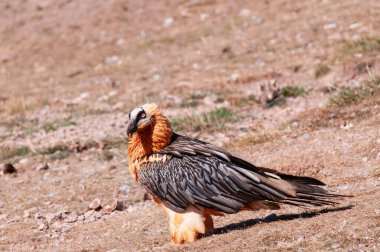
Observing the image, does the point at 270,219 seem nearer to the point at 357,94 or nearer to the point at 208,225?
the point at 208,225

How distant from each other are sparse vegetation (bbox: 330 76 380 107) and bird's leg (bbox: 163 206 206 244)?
215 inches

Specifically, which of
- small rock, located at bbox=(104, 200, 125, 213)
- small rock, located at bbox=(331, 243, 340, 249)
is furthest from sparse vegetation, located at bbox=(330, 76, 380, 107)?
small rock, located at bbox=(331, 243, 340, 249)

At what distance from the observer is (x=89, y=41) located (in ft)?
78.7

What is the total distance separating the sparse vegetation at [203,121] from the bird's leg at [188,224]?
5.73 metres

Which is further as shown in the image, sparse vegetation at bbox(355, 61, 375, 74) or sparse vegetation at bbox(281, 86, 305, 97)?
sparse vegetation at bbox(281, 86, 305, 97)

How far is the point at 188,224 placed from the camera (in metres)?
8.42

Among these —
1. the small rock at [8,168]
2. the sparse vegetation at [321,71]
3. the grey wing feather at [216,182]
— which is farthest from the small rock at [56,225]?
the sparse vegetation at [321,71]

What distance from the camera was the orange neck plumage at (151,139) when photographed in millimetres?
8773

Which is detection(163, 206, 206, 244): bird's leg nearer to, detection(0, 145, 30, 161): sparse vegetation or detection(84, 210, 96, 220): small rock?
detection(84, 210, 96, 220): small rock

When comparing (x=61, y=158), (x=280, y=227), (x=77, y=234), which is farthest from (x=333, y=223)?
(x=61, y=158)

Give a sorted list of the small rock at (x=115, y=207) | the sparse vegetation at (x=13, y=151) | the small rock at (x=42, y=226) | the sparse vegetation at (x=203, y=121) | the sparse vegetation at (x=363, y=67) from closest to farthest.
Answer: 1. the small rock at (x=42, y=226)
2. the small rock at (x=115, y=207)
3. the sparse vegetation at (x=203, y=121)
4. the sparse vegetation at (x=13, y=151)
5. the sparse vegetation at (x=363, y=67)

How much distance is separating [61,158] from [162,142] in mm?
5523

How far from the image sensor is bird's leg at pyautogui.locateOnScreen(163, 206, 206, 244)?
8320 mm

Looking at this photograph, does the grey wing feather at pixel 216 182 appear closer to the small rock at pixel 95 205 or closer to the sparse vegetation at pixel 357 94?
the small rock at pixel 95 205
